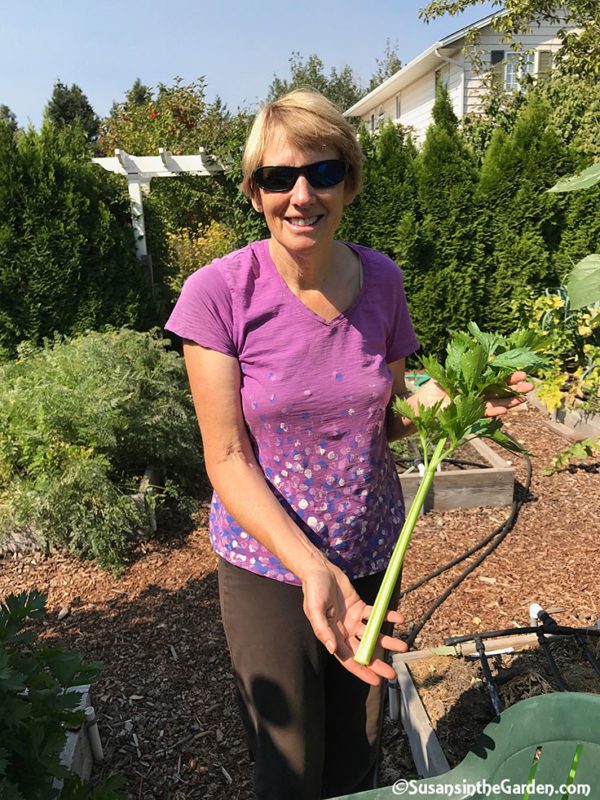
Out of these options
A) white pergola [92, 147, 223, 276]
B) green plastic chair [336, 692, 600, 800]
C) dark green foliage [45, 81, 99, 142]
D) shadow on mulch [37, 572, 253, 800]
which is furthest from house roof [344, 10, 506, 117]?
dark green foliage [45, 81, 99, 142]

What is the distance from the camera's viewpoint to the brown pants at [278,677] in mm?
1668

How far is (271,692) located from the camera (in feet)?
5.46

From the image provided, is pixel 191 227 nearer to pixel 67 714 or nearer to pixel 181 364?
pixel 181 364

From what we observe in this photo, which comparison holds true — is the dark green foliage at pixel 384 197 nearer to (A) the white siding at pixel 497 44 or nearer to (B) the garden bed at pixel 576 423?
(B) the garden bed at pixel 576 423

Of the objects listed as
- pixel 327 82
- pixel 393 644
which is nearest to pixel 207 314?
pixel 393 644

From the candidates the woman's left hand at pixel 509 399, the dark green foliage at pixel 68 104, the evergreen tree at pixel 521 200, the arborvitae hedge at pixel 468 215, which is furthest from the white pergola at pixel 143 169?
the dark green foliage at pixel 68 104

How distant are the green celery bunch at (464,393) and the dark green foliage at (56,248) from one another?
240 inches

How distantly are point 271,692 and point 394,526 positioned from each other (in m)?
0.56

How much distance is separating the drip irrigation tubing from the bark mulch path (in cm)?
4

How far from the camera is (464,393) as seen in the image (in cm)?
157

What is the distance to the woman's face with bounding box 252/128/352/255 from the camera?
1.59 m

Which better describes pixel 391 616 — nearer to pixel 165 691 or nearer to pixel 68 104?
pixel 165 691

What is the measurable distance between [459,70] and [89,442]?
61.3 ft

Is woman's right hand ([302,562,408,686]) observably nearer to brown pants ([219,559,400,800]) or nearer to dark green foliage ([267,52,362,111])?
brown pants ([219,559,400,800])
